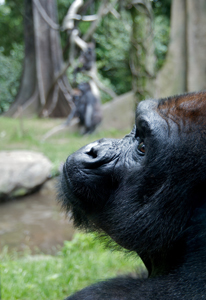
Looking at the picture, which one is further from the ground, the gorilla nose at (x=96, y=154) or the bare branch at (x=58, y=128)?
the gorilla nose at (x=96, y=154)

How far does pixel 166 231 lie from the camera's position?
4.35ft

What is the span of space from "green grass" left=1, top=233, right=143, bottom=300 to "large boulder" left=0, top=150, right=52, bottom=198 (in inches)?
109

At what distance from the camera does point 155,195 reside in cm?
136

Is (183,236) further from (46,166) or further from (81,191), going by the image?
(46,166)

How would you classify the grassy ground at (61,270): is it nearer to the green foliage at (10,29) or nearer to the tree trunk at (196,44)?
the tree trunk at (196,44)

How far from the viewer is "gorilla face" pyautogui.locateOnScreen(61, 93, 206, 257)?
4.32ft

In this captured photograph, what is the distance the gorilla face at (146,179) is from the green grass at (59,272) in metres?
0.96

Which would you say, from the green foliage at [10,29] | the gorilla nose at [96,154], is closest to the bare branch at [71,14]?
the green foliage at [10,29]

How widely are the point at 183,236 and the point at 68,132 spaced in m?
10.1

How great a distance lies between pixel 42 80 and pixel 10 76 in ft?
4.19

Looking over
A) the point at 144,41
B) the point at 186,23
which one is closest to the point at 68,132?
the point at 186,23

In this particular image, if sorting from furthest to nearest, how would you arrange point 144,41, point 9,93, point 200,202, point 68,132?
point 9,93 < point 68,132 < point 144,41 < point 200,202

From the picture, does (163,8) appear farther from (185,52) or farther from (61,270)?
(61,270)

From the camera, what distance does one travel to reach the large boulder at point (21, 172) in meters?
6.46
